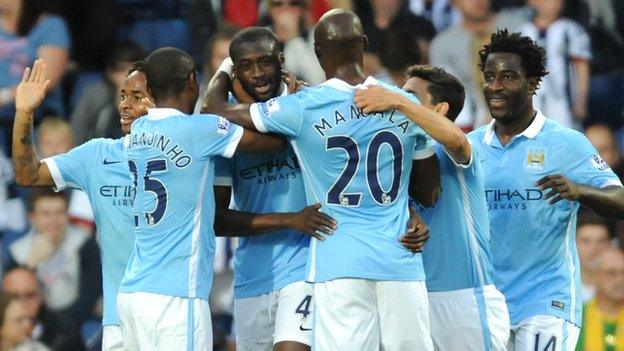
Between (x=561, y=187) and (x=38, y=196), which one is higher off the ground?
(x=38, y=196)

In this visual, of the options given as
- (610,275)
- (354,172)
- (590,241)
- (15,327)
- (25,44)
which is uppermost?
(25,44)

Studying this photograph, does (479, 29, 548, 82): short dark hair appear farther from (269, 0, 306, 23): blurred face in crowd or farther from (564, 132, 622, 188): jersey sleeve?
(269, 0, 306, 23): blurred face in crowd

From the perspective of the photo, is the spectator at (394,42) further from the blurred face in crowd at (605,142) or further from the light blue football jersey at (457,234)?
the light blue football jersey at (457,234)

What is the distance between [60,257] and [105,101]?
4.66 feet

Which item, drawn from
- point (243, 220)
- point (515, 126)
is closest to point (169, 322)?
point (243, 220)

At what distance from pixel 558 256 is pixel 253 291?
5.76 feet

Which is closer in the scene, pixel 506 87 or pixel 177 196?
pixel 177 196

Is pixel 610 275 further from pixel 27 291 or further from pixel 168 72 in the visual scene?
pixel 168 72

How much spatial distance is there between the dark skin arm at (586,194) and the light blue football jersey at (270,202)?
1.38 metres

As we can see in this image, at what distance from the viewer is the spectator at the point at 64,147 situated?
12.3m

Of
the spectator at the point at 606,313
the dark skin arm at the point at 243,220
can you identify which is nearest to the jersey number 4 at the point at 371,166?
the dark skin arm at the point at 243,220

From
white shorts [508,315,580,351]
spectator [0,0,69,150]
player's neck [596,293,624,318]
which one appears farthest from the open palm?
player's neck [596,293,624,318]

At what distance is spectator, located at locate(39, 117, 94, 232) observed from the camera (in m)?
12.3

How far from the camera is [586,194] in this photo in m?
7.96
